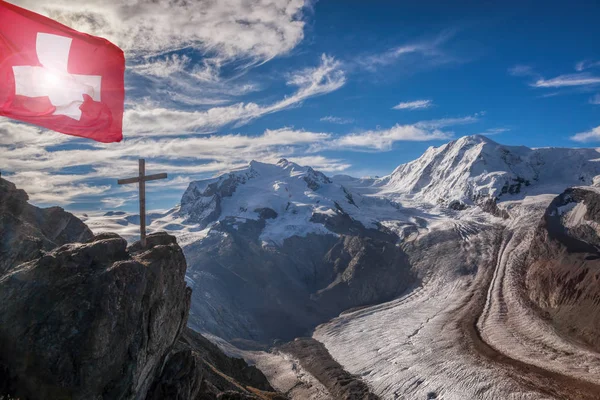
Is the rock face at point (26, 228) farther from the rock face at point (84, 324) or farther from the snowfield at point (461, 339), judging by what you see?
the snowfield at point (461, 339)

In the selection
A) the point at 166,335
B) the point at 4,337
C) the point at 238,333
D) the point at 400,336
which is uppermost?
the point at 4,337

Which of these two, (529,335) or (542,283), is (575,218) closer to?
(542,283)

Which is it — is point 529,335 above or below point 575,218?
below

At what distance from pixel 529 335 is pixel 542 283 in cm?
2909

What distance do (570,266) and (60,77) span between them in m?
121

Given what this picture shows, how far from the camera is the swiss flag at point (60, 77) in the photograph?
13.9 m

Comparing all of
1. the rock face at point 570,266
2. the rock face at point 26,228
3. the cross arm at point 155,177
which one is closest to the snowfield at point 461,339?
the rock face at point 570,266

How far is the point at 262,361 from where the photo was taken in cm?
9312

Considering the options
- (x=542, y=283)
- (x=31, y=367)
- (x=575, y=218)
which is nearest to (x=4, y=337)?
(x=31, y=367)

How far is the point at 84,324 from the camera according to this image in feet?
56.7

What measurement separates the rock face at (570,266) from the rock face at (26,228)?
91.5 metres

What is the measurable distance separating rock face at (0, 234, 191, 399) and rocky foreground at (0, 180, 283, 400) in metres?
0.04

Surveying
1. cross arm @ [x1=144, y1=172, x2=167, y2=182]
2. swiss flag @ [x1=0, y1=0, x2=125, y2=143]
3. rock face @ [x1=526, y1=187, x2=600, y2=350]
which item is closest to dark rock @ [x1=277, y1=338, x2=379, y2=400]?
rock face @ [x1=526, y1=187, x2=600, y2=350]

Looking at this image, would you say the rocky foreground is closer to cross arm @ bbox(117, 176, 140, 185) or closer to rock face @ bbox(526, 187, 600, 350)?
cross arm @ bbox(117, 176, 140, 185)
